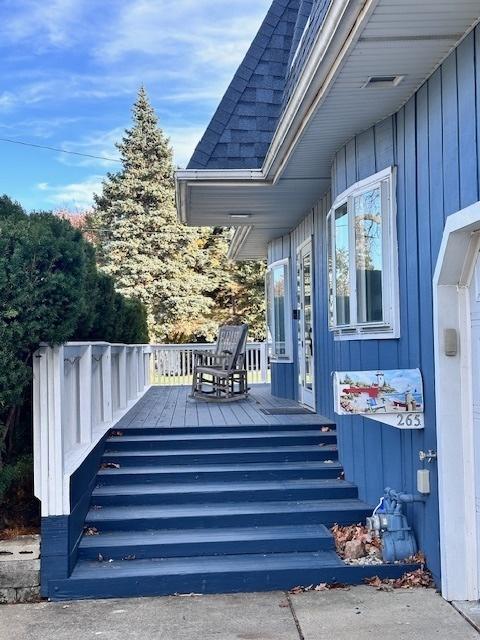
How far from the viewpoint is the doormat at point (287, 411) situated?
693cm

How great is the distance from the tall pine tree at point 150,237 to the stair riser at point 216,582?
18.1 meters

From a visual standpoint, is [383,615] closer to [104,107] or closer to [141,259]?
[141,259]

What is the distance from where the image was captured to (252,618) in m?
3.67

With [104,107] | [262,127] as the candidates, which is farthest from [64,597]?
[104,107]

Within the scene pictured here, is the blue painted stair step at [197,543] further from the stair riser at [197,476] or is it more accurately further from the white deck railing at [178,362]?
the white deck railing at [178,362]

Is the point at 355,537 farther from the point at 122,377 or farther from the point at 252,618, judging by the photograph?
the point at 122,377

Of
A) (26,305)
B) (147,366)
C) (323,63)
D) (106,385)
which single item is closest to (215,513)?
(106,385)

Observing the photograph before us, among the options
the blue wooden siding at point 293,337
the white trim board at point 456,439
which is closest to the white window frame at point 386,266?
the white trim board at point 456,439

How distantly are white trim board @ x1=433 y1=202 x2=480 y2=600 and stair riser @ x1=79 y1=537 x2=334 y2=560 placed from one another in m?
0.93

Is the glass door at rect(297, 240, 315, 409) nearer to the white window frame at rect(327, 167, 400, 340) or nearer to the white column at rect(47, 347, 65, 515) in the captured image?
the white window frame at rect(327, 167, 400, 340)

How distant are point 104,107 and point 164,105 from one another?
9.84 meters

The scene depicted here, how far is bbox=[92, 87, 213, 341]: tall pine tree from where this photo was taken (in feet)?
72.9

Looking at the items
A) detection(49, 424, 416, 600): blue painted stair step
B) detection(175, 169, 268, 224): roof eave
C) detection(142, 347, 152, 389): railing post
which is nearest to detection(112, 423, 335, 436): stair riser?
detection(49, 424, 416, 600): blue painted stair step

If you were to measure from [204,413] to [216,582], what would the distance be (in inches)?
122
